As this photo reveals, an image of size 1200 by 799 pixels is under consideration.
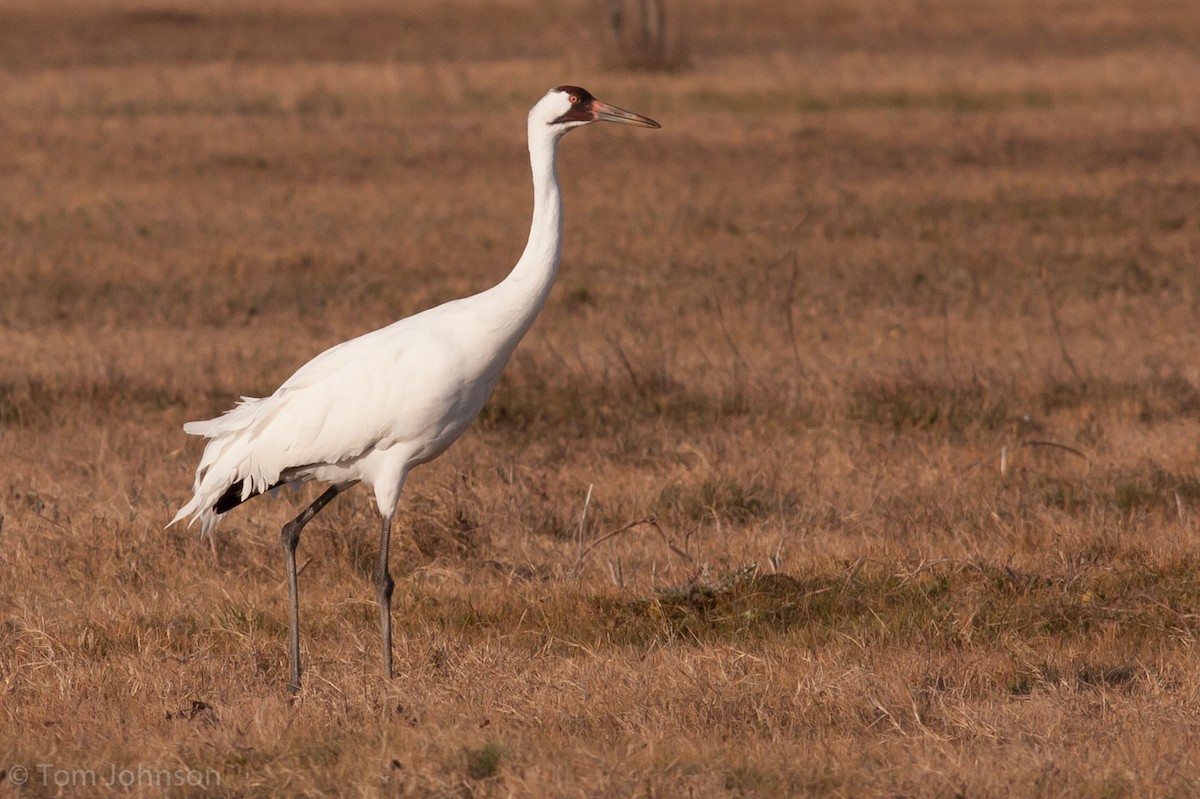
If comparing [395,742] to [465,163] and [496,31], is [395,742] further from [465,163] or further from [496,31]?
[496,31]

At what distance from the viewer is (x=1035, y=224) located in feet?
50.3

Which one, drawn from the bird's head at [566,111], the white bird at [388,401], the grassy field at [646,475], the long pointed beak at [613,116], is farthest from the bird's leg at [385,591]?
the long pointed beak at [613,116]

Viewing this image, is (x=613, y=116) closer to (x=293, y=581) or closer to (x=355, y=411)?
(x=355, y=411)

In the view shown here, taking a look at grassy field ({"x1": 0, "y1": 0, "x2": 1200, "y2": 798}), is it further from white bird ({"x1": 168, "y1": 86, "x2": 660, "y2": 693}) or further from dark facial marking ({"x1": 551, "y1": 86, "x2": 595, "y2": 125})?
dark facial marking ({"x1": 551, "y1": 86, "x2": 595, "y2": 125})

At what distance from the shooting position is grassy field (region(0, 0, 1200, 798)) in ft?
16.3

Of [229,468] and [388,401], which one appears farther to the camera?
[229,468]

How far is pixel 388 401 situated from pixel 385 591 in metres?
0.69

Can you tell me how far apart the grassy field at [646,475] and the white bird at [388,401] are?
484mm

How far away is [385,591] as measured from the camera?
6.00m

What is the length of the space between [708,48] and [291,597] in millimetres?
32384

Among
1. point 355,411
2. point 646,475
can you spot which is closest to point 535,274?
point 355,411

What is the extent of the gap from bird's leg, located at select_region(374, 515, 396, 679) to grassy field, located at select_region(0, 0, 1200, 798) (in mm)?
135

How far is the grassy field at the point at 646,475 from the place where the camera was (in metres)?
4.95

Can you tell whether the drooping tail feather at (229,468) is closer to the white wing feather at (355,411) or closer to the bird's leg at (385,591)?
the white wing feather at (355,411)
